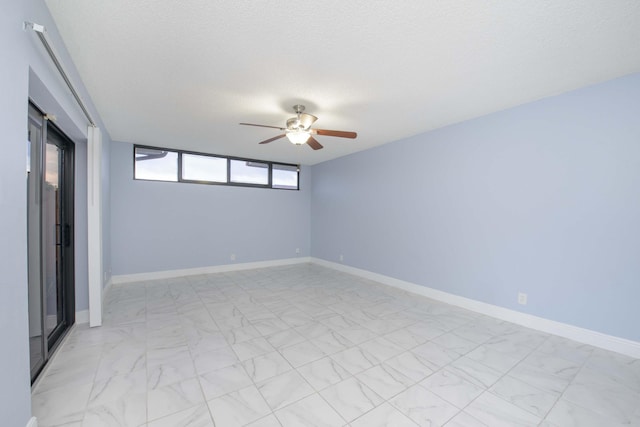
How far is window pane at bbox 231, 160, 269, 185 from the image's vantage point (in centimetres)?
536

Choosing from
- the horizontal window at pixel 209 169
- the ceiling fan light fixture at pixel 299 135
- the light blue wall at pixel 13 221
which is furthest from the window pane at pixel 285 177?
the light blue wall at pixel 13 221

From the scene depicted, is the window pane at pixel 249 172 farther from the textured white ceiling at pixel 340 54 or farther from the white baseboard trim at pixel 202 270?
the textured white ceiling at pixel 340 54

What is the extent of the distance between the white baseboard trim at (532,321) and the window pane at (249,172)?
3.47 m

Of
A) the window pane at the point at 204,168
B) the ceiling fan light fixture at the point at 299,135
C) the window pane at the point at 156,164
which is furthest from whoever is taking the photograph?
the window pane at the point at 204,168

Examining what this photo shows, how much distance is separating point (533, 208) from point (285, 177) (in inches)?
184

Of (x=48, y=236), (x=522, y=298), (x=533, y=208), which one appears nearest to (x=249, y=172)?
(x=48, y=236)

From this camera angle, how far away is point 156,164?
4.61 metres

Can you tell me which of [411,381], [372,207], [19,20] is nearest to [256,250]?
[372,207]

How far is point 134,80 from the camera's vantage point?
2.31m

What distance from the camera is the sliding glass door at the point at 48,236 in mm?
1736

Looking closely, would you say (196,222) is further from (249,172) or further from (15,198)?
(15,198)

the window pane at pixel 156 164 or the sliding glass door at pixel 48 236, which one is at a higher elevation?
the window pane at pixel 156 164

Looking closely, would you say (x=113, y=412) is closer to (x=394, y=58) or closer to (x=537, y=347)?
(x=394, y=58)

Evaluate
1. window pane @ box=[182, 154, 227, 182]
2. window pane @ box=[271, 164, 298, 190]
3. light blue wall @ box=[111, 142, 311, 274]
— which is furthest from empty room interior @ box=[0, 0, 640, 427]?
window pane @ box=[271, 164, 298, 190]
